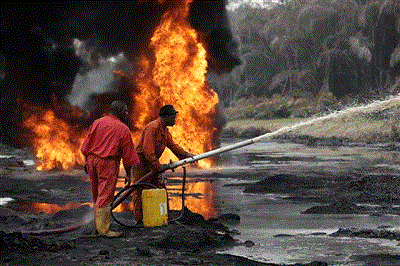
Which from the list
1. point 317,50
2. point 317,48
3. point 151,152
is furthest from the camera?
point 317,48

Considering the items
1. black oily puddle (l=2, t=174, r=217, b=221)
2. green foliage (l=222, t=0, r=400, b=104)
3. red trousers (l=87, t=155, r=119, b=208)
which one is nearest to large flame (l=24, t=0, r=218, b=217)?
black oily puddle (l=2, t=174, r=217, b=221)

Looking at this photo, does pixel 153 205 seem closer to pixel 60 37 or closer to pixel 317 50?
pixel 60 37

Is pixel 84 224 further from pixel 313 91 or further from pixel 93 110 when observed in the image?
pixel 313 91

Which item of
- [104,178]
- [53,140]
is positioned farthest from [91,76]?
[104,178]

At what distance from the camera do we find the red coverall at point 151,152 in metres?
9.93

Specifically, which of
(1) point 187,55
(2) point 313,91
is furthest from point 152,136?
(2) point 313,91

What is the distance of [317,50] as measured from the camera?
58125mm

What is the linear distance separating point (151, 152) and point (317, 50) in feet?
163

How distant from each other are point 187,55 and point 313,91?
3663 centimetres

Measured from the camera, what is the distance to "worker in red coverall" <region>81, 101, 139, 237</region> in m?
8.93

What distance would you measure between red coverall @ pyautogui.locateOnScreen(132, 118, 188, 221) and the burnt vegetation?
38.8m

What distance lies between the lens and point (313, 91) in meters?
57.5

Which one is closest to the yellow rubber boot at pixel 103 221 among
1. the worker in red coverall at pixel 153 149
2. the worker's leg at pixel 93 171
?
the worker's leg at pixel 93 171

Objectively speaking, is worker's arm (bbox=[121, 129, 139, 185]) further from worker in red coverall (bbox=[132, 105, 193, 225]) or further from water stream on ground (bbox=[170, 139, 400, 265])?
water stream on ground (bbox=[170, 139, 400, 265])
